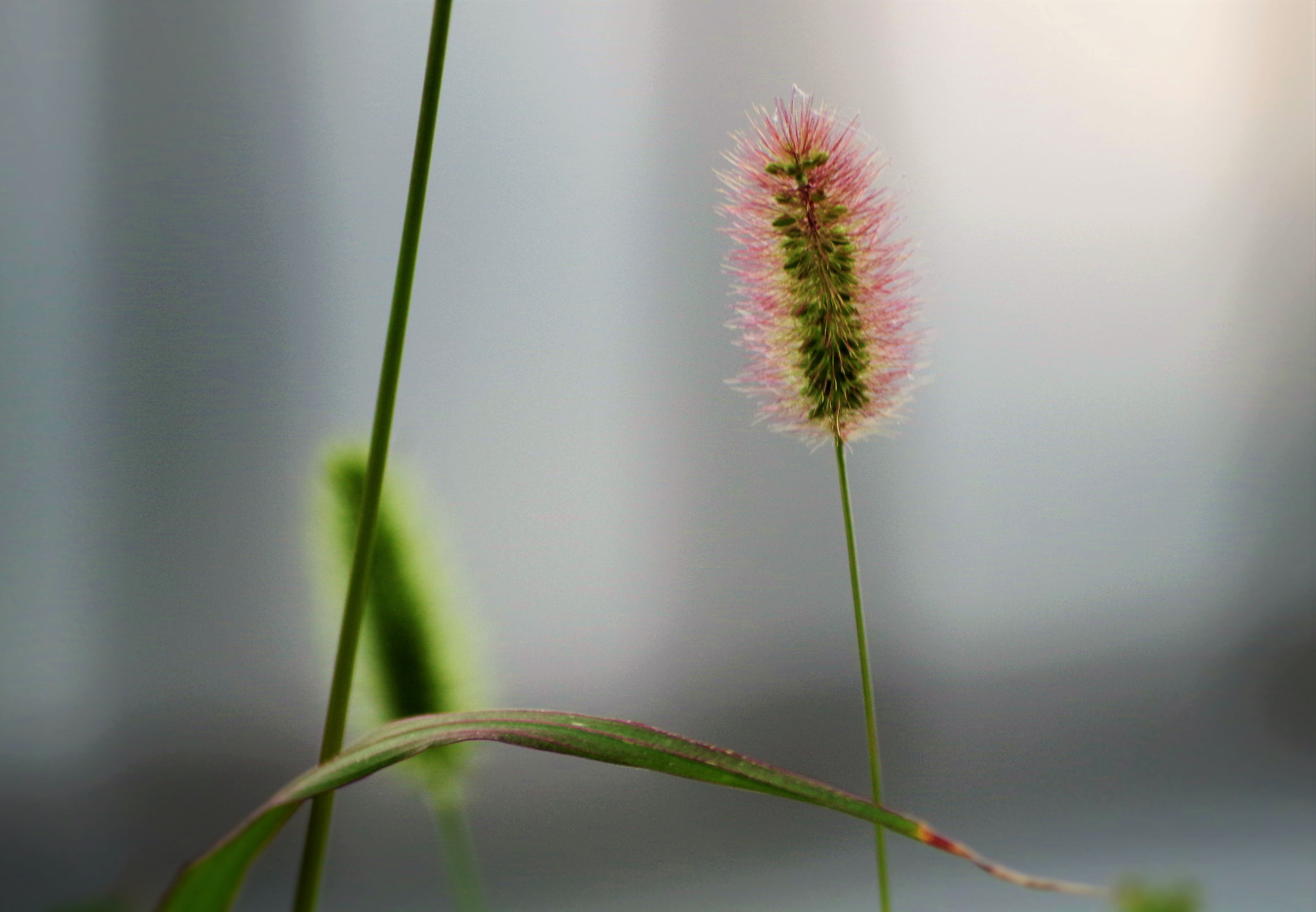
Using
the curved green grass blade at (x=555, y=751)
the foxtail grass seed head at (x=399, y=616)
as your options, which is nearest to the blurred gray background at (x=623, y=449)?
the foxtail grass seed head at (x=399, y=616)

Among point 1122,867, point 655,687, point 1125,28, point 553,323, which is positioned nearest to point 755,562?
point 655,687

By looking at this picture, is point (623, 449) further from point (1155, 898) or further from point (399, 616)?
point (1155, 898)

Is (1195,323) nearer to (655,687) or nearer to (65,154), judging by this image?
(655,687)

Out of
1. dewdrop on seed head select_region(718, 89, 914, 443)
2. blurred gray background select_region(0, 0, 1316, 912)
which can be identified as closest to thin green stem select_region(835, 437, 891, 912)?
dewdrop on seed head select_region(718, 89, 914, 443)

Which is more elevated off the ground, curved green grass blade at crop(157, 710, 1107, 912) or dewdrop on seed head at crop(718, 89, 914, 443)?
dewdrop on seed head at crop(718, 89, 914, 443)

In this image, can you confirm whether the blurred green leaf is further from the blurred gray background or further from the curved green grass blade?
the blurred gray background

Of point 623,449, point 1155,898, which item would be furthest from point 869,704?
point 623,449

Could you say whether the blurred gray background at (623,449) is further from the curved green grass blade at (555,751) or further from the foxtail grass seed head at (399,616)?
the curved green grass blade at (555,751)
